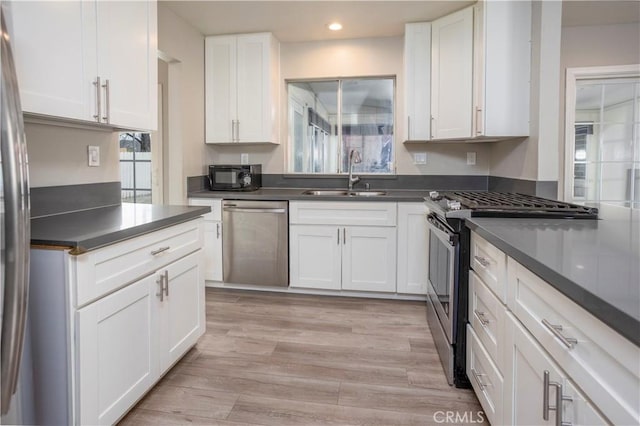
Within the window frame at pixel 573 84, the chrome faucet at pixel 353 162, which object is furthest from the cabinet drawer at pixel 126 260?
the window frame at pixel 573 84

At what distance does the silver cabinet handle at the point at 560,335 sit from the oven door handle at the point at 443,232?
0.90m

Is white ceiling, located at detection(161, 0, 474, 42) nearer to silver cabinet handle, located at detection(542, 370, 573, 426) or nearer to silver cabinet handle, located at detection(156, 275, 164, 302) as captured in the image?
silver cabinet handle, located at detection(156, 275, 164, 302)

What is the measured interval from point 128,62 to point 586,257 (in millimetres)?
2113

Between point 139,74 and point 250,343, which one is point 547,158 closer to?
point 250,343

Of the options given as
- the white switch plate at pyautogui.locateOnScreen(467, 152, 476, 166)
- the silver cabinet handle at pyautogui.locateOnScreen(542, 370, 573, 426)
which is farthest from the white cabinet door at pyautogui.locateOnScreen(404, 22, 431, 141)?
the silver cabinet handle at pyautogui.locateOnScreen(542, 370, 573, 426)

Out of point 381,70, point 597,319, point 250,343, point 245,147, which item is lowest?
point 250,343

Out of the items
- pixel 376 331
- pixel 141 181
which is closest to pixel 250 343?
pixel 376 331

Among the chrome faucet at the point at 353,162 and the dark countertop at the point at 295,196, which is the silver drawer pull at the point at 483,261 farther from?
the chrome faucet at the point at 353,162

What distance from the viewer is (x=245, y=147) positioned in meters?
4.07

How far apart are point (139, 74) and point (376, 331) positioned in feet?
6.92

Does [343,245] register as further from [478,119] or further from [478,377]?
[478,377]

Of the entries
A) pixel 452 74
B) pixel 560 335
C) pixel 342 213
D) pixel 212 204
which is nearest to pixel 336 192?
pixel 342 213

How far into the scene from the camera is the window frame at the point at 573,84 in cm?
343

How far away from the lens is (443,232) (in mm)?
2201
